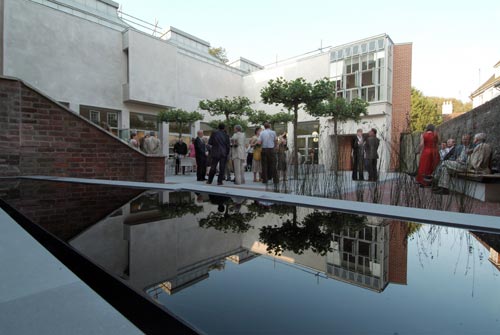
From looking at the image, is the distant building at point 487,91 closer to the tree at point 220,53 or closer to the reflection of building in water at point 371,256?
the tree at point 220,53

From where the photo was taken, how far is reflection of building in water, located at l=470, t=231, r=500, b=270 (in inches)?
57.0

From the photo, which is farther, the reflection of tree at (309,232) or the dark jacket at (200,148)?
the dark jacket at (200,148)

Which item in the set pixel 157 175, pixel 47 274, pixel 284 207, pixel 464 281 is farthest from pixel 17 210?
pixel 157 175

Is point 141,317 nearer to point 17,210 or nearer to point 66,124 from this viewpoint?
point 17,210

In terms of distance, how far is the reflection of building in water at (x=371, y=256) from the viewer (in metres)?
1.27

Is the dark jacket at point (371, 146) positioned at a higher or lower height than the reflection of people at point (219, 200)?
higher

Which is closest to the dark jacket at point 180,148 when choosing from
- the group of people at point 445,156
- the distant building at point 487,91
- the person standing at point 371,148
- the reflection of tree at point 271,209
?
the person standing at point 371,148

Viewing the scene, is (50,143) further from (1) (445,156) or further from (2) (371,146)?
(1) (445,156)

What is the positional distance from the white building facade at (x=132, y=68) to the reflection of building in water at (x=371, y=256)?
894 centimetres

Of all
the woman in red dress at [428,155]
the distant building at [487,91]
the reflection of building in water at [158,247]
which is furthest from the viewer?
the distant building at [487,91]

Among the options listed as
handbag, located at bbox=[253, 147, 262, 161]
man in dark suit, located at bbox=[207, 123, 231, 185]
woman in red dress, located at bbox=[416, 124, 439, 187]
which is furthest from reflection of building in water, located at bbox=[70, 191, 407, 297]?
handbag, located at bbox=[253, 147, 262, 161]

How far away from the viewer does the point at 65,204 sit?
2.55 meters

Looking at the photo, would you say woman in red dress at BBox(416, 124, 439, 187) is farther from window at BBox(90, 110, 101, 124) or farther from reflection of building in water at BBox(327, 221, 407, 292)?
window at BBox(90, 110, 101, 124)

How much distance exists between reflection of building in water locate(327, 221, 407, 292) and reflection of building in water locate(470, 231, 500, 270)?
396 millimetres
